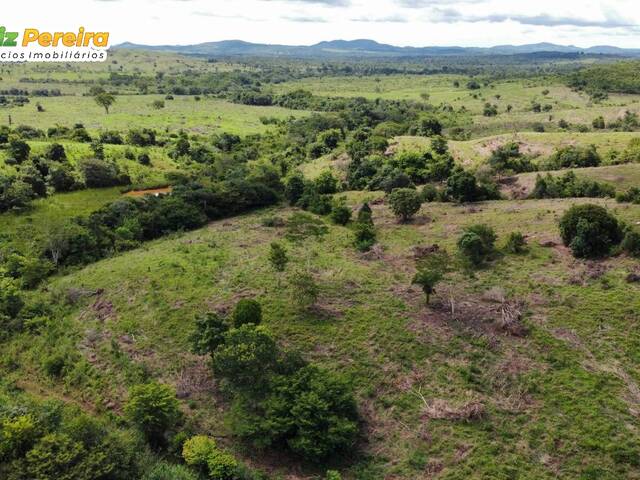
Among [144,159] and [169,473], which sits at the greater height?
[144,159]

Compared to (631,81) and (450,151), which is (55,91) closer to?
(450,151)

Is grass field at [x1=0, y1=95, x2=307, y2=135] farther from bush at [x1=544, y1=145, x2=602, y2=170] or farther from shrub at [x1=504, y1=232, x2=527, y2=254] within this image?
shrub at [x1=504, y1=232, x2=527, y2=254]

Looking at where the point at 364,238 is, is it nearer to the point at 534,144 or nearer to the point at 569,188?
the point at 569,188

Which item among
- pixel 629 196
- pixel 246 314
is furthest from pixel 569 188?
pixel 246 314

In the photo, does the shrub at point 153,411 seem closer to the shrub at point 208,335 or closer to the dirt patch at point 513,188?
the shrub at point 208,335

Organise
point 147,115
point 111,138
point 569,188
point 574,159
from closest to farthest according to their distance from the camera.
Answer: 1. point 569,188
2. point 574,159
3. point 111,138
4. point 147,115


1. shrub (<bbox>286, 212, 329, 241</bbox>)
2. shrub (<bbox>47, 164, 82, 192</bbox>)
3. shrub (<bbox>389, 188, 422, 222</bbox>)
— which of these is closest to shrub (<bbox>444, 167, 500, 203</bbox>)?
shrub (<bbox>389, 188, 422, 222</bbox>)

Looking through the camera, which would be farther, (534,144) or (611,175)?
(534,144)
